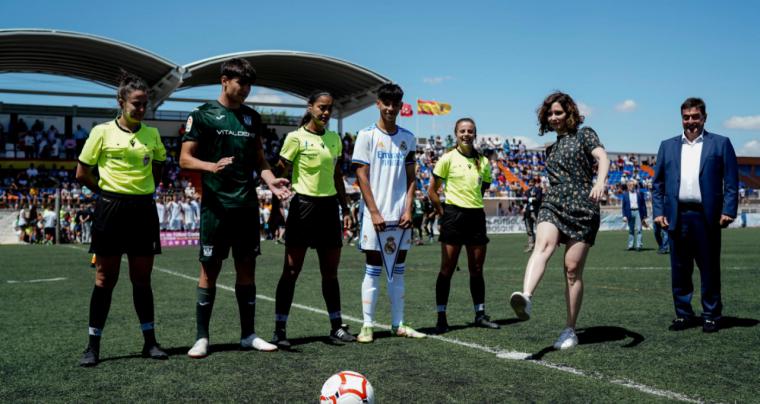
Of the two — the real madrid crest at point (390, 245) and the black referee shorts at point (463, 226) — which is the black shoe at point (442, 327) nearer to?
the black referee shorts at point (463, 226)

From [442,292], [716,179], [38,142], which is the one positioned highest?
[38,142]

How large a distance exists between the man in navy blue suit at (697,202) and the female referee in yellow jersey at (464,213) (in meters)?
1.78

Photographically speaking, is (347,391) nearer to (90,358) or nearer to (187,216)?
(90,358)

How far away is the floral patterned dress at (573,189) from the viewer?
203 inches

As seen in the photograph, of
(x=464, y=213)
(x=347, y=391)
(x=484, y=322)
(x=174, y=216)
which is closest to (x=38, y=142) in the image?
(x=174, y=216)

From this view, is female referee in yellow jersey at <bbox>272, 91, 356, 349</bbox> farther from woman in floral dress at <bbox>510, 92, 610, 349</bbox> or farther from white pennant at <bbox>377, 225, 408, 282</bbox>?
woman in floral dress at <bbox>510, 92, 610, 349</bbox>

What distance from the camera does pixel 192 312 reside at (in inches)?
294

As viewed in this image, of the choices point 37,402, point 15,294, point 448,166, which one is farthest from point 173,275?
point 37,402

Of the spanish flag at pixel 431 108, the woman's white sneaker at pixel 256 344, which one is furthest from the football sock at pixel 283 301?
the spanish flag at pixel 431 108

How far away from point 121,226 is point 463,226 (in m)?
3.18

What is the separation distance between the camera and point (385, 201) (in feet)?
18.8

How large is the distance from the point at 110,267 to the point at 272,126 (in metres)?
40.3

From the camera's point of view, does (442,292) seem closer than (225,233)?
No

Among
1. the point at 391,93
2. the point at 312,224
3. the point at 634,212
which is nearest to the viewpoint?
the point at 312,224
